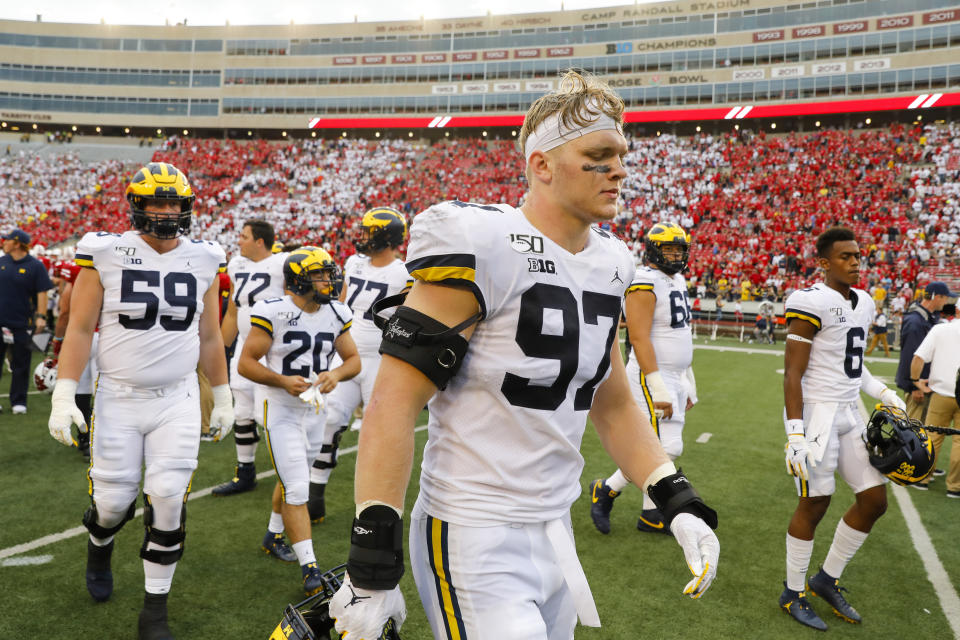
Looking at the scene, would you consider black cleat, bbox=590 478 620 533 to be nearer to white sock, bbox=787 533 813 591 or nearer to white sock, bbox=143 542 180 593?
white sock, bbox=787 533 813 591

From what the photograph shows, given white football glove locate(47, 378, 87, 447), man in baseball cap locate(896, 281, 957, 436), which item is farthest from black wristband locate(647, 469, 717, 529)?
man in baseball cap locate(896, 281, 957, 436)

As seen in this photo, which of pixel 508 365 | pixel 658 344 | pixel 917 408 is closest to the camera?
pixel 508 365

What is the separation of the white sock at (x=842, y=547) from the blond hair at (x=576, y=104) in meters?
3.61

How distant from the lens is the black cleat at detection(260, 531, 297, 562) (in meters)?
4.85

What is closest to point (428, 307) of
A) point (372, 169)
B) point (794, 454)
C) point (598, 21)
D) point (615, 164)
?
point (615, 164)

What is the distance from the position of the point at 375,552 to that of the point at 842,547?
3.95 metres

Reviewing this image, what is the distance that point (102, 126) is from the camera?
5106 centimetres

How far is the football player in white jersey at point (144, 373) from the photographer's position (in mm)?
3645

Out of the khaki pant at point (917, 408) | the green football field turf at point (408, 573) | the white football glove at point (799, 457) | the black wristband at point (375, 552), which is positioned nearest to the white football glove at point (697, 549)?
the black wristband at point (375, 552)

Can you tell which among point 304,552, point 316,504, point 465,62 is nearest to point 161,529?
point 304,552

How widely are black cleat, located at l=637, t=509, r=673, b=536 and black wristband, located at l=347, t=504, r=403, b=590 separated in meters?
4.56

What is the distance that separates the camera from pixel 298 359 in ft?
16.4

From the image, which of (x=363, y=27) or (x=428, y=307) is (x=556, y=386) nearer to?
(x=428, y=307)

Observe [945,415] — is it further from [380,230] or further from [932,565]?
[380,230]
